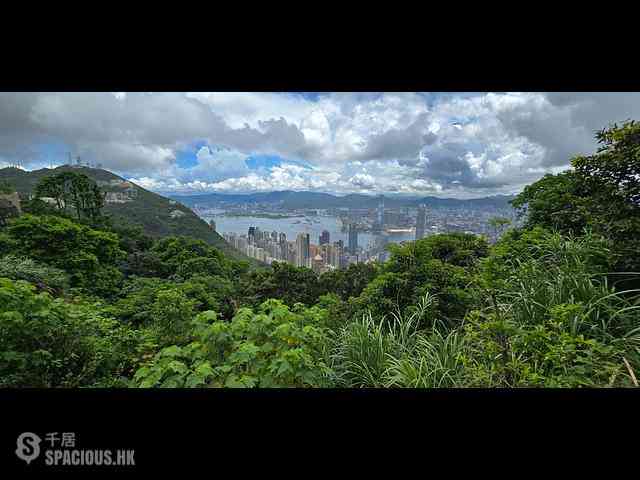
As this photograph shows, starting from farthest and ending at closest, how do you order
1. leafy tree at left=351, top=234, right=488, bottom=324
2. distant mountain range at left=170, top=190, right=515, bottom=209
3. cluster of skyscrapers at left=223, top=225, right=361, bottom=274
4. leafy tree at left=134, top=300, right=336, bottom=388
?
1. cluster of skyscrapers at left=223, top=225, right=361, bottom=274
2. distant mountain range at left=170, top=190, right=515, bottom=209
3. leafy tree at left=351, top=234, right=488, bottom=324
4. leafy tree at left=134, top=300, right=336, bottom=388

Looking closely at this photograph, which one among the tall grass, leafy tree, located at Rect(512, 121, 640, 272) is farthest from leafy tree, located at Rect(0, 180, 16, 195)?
leafy tree, located at Rect(512, 121, 640, 272)

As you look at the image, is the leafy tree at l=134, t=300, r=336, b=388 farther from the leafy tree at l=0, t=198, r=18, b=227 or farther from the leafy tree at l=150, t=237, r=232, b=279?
the leafy tree at l=0, t=198, r=18, b=227
